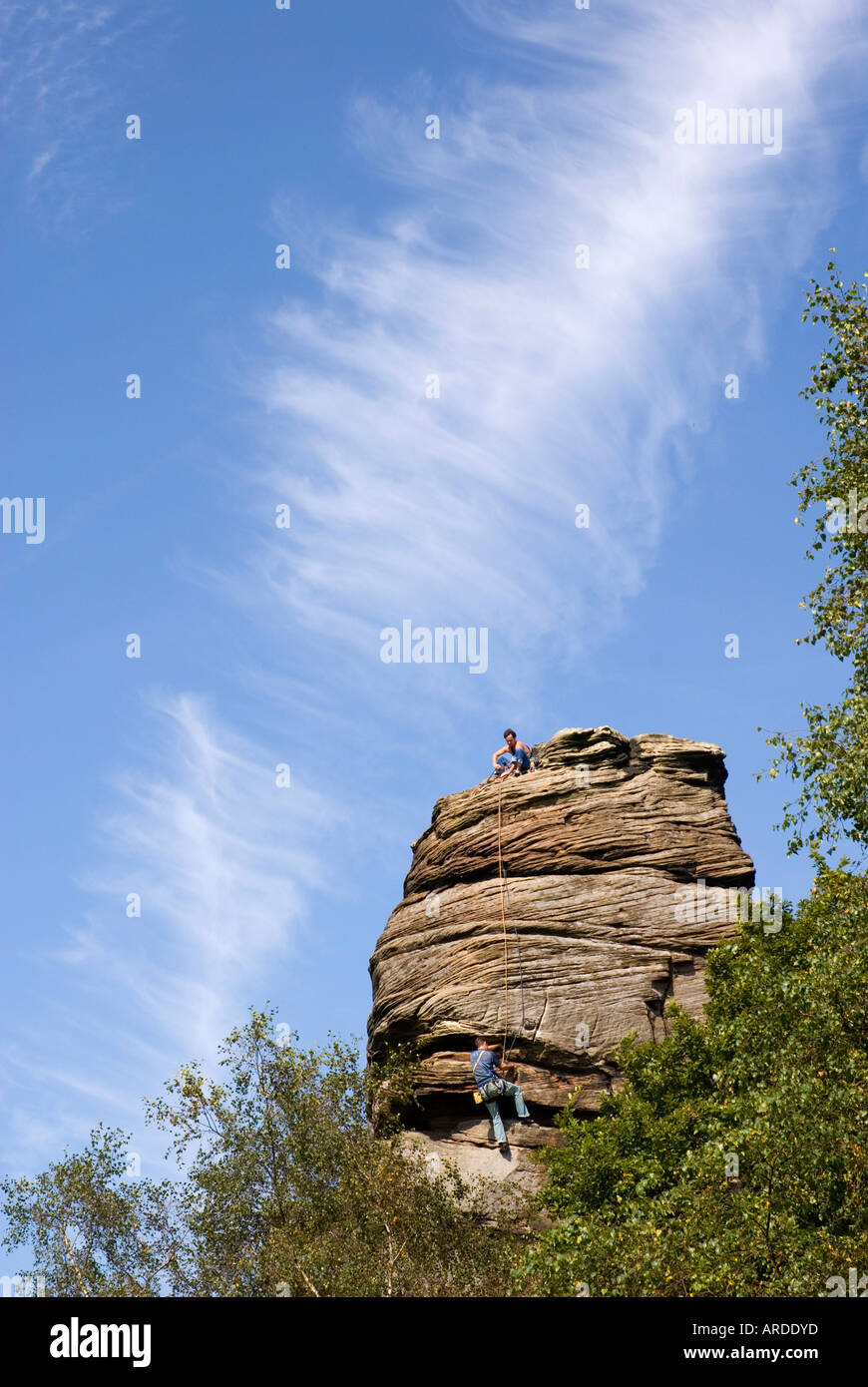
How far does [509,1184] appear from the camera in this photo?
32656 mm

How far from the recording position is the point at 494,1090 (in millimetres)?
34594

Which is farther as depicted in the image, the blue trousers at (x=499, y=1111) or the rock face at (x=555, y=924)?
the rock face at (x=555, y=924)

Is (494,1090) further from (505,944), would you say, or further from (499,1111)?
(505,944)

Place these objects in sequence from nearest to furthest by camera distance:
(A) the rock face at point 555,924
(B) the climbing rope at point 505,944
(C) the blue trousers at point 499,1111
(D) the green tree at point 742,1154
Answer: (D) the green tree at point 742,1154 → (C) the blue trousers at point 499,1111 → (A) the rock face at point 555,924 → (B) the climbing rope at point 505,944

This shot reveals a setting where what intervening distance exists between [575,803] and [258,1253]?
13.8 meters

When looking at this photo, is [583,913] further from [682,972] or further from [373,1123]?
[373,1123]

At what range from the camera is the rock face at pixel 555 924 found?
35.7m

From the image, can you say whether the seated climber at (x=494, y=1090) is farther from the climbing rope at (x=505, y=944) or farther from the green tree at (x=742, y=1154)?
the green tree at (x=742, y=1154)

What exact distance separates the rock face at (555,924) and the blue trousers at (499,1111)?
37 cm

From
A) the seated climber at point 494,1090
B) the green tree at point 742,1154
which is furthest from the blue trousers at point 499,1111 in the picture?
the green tree at point 742,1154

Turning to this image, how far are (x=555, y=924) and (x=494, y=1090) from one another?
4.64 meters

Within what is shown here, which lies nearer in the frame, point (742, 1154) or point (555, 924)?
point (742, 1154)

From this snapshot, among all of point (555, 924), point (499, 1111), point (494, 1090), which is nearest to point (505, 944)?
point (555, 924)
